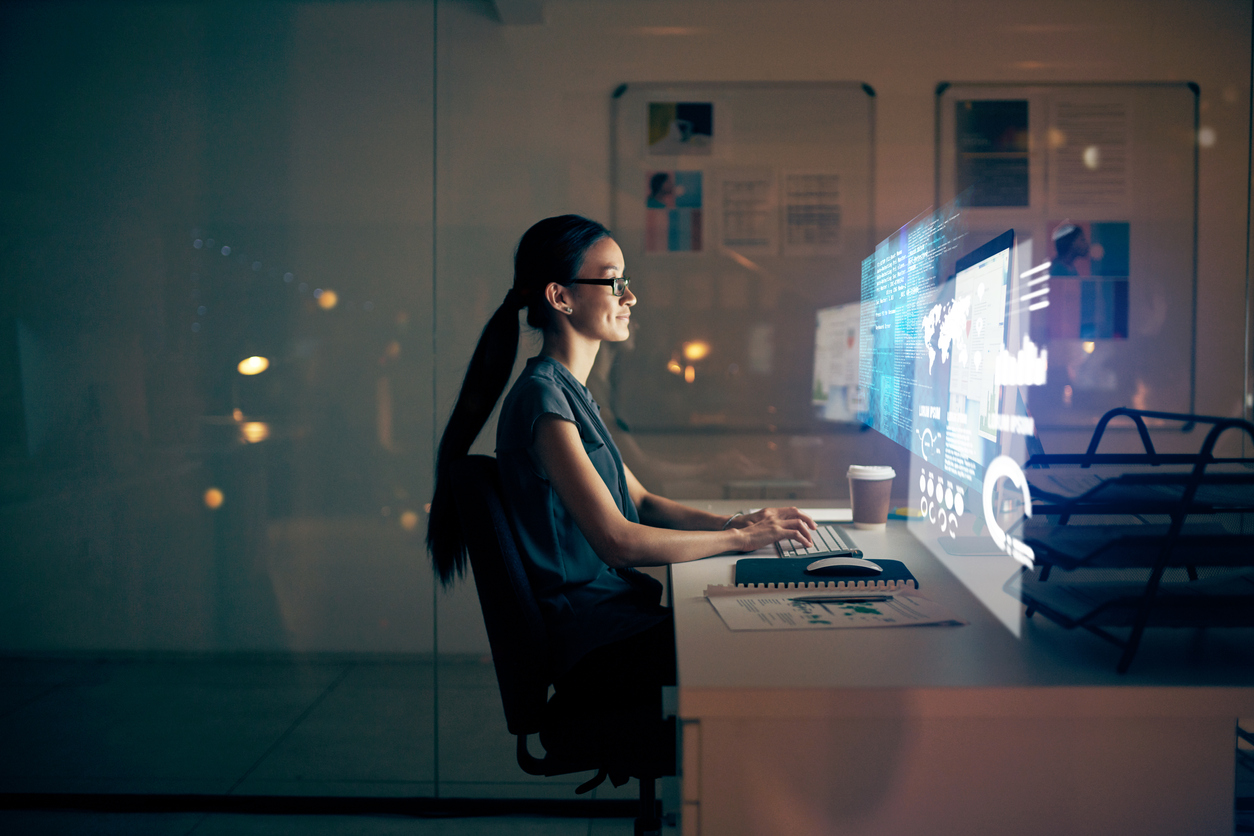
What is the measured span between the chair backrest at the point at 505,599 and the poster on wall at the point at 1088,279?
1780 mm

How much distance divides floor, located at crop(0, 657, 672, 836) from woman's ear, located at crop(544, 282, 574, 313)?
118cm

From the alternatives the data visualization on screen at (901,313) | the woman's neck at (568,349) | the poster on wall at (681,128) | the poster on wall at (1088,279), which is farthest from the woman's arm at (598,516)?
the poster on wall at (1088,279)

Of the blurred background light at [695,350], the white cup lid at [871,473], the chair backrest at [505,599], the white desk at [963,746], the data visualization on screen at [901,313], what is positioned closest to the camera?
the white desk at [963,746]

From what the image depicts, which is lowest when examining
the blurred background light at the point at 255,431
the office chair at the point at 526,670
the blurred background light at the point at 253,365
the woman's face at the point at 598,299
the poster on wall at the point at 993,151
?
the office chair at the point at 526,670

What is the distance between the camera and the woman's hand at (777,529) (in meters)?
1.32

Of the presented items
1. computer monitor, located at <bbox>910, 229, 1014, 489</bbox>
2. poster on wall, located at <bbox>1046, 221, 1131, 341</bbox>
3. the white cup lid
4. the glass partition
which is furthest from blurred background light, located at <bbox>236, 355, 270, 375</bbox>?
poster on wall, located at <bbox>1046, 221, 1131, 341</bbox>

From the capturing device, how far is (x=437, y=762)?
2051 mm

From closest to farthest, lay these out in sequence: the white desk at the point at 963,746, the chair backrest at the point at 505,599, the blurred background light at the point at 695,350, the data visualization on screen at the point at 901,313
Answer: the white desk at the point at 963,746
the chair backrest at the point at 505,599
the data visualization on screen at the point at 901,313
the blurred background light at the point at 695,350

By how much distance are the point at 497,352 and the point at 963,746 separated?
983mm

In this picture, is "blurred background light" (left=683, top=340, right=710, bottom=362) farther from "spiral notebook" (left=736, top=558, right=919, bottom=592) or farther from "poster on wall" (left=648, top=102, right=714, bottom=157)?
"spiral notebook" (left=736, top=558, right=919, bottom=592)

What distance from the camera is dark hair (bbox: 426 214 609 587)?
1.26m

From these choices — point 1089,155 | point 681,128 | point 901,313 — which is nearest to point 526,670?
point 901,313

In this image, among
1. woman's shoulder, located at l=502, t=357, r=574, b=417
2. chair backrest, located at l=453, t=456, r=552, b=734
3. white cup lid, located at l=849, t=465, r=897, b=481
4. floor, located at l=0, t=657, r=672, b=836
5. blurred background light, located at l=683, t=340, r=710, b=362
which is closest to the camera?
chair backrest, located at l=453, t=456, r=552, b=734

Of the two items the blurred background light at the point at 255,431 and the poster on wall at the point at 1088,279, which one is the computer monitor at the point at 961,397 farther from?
the blurred background light at the point at 255,431
